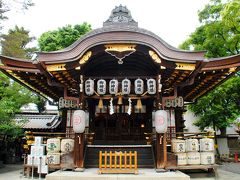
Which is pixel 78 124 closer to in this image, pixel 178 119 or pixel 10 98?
pixel 178 119

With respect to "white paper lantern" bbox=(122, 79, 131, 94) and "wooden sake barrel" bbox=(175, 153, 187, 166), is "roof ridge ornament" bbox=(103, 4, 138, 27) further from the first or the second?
"wooden sake barrel" bbox=(175, 153, 187, 166)

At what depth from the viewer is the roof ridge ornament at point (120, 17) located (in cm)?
1636

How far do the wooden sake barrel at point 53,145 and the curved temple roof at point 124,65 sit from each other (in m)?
2.76

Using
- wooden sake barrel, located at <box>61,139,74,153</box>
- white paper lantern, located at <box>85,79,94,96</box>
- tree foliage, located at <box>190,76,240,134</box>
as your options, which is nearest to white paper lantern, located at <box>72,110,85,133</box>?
white paper lantern, located at <box>85,79,94,96</box>

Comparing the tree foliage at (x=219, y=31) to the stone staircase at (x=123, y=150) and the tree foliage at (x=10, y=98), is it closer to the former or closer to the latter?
the stone staircase at (x=123, y=150)

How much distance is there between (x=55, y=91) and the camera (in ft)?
52.5


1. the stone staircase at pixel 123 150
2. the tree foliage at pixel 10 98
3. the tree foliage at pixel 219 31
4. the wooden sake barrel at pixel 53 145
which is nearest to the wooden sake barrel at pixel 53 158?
the wooden sake barrel at pixel 53 145

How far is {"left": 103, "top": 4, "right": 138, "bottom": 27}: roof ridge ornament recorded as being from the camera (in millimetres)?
16359

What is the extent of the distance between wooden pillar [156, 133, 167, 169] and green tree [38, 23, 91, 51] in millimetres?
18670

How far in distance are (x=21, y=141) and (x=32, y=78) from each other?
42.2 feet

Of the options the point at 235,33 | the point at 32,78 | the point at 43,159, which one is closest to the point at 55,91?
the point at 32,78

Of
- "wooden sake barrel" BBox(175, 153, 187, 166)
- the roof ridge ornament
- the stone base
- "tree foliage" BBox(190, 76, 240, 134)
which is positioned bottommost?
the stone base

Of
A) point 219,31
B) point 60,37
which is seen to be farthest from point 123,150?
point 60,37

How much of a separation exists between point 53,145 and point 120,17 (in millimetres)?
9126
